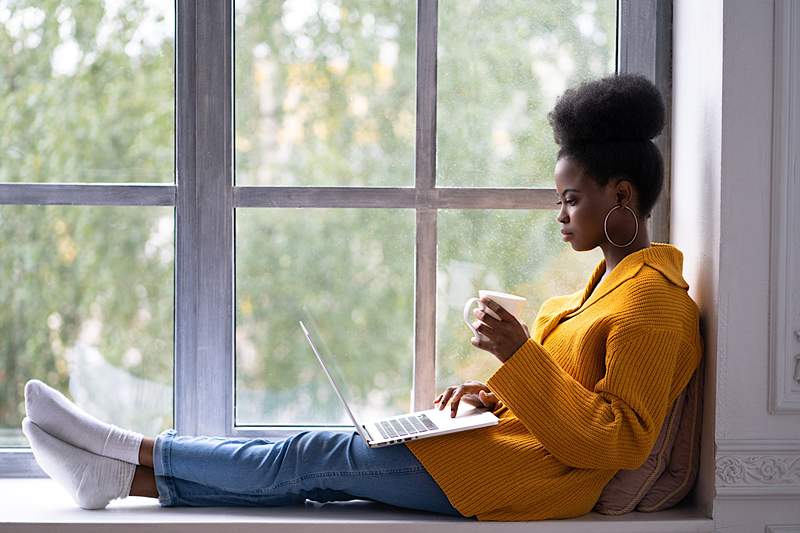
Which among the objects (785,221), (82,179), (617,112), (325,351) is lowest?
(325,351)

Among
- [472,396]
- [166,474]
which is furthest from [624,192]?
[166,474]

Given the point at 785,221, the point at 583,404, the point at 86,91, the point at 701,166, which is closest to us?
the point at 583,404

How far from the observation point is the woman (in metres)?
1.52

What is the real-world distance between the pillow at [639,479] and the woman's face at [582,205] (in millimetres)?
389

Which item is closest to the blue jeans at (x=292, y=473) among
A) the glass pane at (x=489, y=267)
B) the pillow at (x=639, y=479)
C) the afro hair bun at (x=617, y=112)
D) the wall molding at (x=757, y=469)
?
the pillow at (x=639, y=479)

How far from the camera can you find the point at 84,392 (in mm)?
2037

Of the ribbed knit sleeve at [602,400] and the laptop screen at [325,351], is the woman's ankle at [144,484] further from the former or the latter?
the ribbed knit sleeve at [602,400]

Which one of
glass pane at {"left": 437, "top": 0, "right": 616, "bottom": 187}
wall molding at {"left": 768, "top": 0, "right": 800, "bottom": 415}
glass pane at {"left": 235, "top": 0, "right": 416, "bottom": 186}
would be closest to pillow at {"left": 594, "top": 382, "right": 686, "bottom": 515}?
wall molding at {"left": 768, "top": 0, "right": 800, "bottom": 415}

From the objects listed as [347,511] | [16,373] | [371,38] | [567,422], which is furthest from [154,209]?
[567,422]

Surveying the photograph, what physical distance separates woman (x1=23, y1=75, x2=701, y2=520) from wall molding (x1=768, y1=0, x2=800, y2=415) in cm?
17

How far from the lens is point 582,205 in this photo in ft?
5.63

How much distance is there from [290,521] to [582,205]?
0.88 metres

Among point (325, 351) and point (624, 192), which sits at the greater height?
point (624, 192)

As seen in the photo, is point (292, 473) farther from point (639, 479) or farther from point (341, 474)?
point (639, 479)
